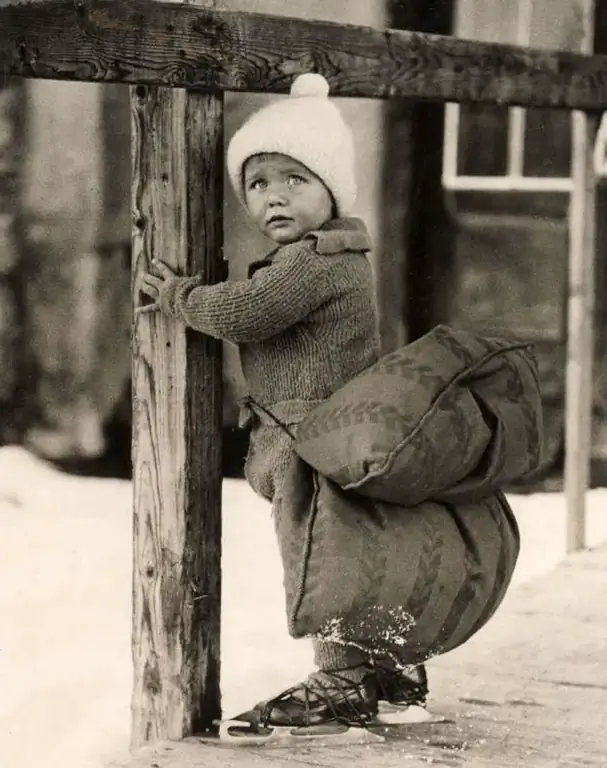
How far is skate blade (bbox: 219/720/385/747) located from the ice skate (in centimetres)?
9

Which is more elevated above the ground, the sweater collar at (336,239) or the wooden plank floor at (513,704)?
the sweater collar at (336,239)

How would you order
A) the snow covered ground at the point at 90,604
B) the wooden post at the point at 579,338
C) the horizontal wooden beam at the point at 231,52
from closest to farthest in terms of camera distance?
the horizontal wooden beam at the point at 231,52 < the snow covered ground at the point at 90,604 < the wooden post at the point at 579,338

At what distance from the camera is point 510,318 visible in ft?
17.7

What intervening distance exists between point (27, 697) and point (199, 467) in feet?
6.23

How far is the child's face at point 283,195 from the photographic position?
100 inches

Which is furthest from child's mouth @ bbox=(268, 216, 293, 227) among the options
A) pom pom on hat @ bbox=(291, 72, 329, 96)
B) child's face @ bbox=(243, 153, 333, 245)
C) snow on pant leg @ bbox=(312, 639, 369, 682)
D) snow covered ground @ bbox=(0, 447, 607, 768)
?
snow covered ground @ bbox=(0, 447, 607, 768)

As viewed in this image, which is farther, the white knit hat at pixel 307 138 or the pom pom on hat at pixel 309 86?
the pom pom on hat at pixel 309 86

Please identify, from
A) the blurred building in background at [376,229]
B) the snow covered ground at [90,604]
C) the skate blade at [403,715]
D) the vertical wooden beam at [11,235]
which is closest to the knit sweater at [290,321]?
the skate blade at [403,715]

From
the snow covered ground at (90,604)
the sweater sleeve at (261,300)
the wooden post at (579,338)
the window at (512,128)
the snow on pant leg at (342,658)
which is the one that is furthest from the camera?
the window at (512,128)

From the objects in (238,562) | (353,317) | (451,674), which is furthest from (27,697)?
(353,317)

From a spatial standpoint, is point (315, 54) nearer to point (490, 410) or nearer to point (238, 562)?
point (490, 410)

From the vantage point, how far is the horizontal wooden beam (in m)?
2.36

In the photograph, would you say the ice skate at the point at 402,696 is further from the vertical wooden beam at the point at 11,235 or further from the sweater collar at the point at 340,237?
the vertical wooden beam at the point at 11,235

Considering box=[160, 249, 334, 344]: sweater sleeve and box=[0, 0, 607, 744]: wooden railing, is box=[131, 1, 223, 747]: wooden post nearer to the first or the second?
box=[0, 0, 607, 744]: wooden railing
